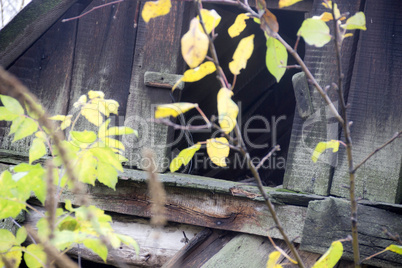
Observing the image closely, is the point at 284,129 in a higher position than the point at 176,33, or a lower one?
lower

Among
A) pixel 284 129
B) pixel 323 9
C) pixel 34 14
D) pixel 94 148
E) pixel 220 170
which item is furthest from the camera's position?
pixel 284 129

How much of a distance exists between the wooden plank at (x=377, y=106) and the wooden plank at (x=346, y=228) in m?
0.15

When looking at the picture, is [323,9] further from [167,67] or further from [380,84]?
[167,67]

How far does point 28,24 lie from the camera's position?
2.30m

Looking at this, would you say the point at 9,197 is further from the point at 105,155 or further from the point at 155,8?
the point at 155,8

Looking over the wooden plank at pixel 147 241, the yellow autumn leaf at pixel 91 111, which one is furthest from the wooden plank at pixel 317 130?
the yellow autumn leaf at pixel 91 111

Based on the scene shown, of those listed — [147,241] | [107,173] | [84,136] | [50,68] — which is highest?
[50,68]

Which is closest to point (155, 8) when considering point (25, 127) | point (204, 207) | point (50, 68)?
point (25, 127)

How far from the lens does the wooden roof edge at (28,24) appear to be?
2.27 m

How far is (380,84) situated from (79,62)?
1.61 m

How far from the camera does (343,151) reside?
2.03 meters

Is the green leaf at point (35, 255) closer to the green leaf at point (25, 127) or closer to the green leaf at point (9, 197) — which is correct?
the green leaf at point (9, 197)

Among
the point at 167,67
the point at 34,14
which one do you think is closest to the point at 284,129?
the point at 167,67

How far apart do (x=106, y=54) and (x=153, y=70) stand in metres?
0.33
